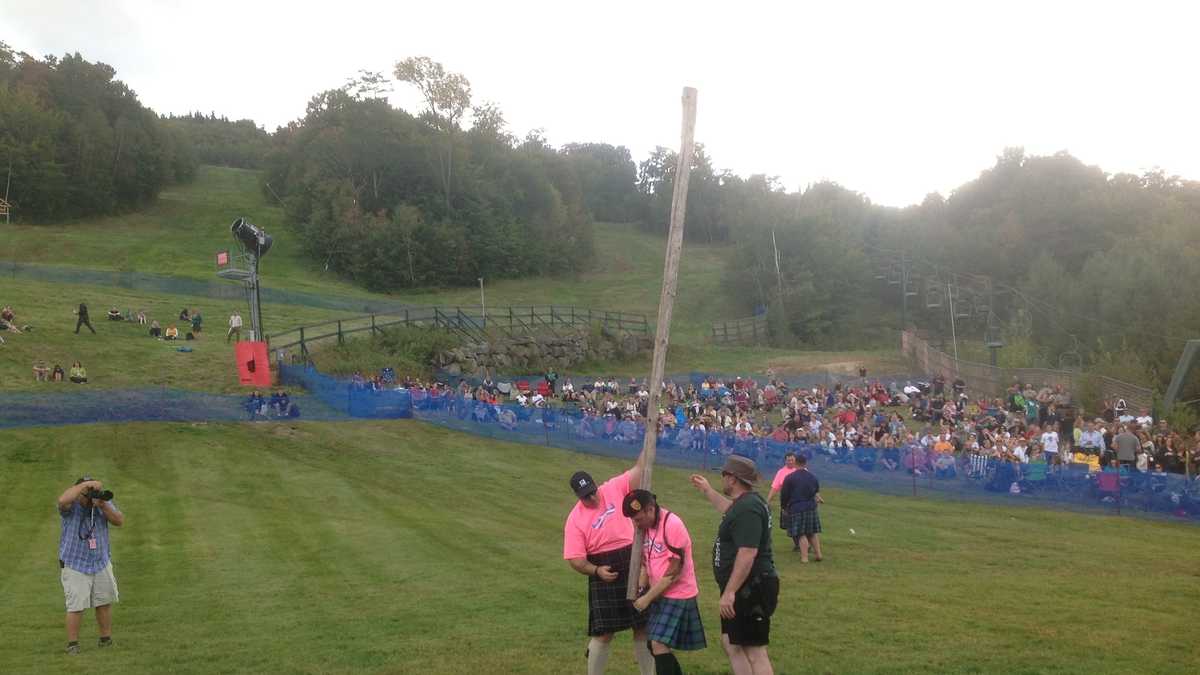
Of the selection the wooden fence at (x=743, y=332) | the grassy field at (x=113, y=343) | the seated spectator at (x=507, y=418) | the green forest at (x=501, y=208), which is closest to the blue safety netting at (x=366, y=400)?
the seated spectator at (x=507, y=418)

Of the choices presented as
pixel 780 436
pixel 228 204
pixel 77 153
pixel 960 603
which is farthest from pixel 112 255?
pixel 960 603

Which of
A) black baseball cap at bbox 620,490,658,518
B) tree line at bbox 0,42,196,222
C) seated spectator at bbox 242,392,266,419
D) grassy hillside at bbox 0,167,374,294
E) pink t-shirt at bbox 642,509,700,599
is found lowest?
seated spectator at bbox 242,392,266,419

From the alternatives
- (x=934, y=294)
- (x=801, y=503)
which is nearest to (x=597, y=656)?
(x=801, y=503)

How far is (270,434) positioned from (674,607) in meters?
22.2

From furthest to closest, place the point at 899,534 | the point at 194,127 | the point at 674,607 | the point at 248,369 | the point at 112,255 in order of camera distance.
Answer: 1. the point at 194,127
2. the point at 112,255
3. the point at 248,369
4. the point at 899,534
5. the point at 674,607

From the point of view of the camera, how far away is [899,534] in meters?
17.9

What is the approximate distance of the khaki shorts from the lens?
913 centimetres

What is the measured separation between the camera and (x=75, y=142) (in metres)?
75.1

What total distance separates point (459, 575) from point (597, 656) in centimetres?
600

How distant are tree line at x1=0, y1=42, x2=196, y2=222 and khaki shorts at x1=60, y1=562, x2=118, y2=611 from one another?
71018 millimetres

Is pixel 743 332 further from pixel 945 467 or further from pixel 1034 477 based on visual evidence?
pixel 1034 477

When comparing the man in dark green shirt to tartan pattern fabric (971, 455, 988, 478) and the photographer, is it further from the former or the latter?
tartan pattern fabric (971, 455, 988, 478)

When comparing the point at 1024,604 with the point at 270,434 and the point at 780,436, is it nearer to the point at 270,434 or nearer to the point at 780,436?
the point at 780,436

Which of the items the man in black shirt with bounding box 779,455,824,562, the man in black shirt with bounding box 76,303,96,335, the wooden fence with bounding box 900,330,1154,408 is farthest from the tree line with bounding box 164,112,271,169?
the man in black shirt with bounding box 779,455,824,562
